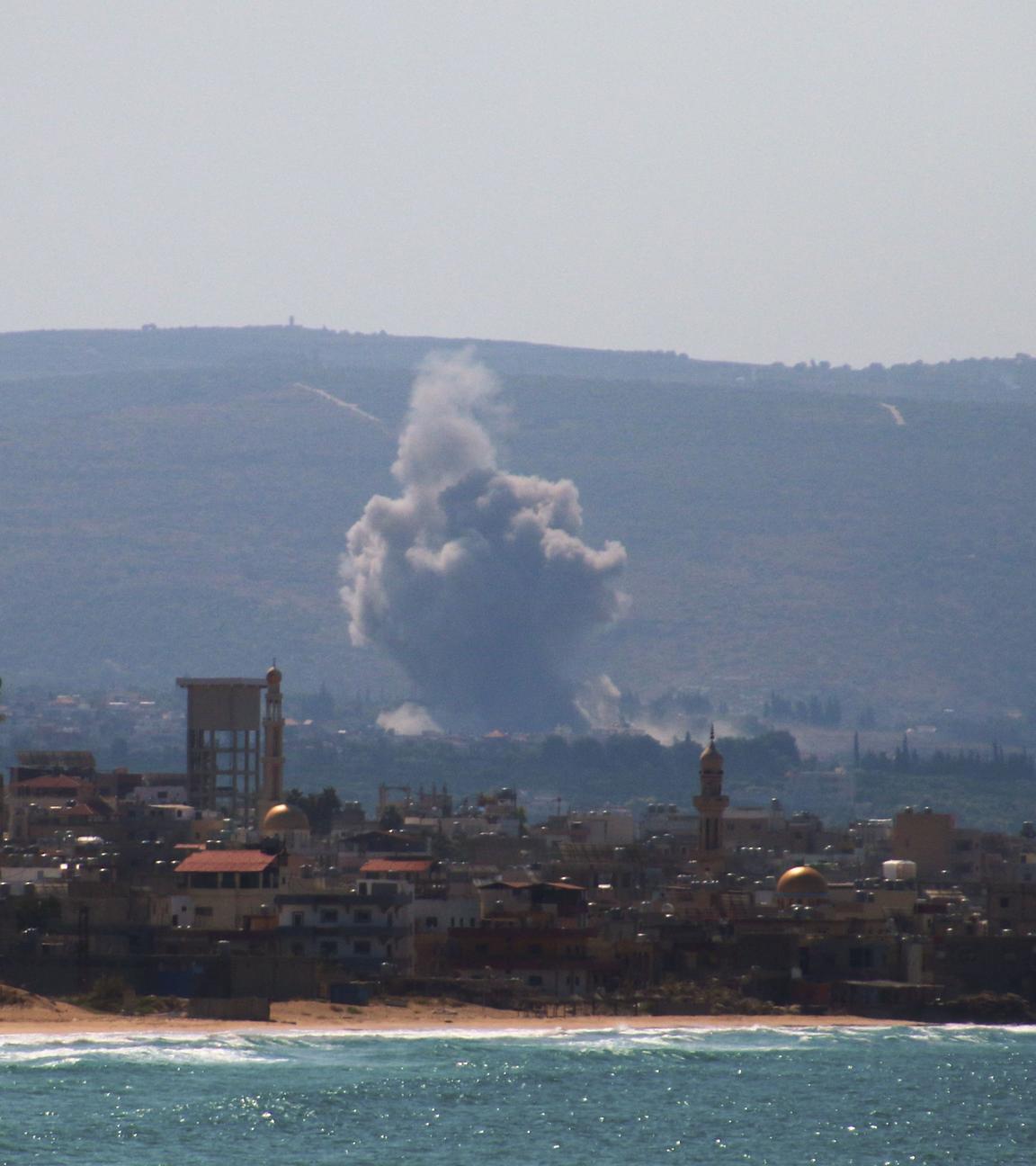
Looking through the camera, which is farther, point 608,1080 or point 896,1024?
point 896,1024

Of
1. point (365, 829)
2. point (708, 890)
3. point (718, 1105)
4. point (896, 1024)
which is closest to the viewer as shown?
point (718, 1105)

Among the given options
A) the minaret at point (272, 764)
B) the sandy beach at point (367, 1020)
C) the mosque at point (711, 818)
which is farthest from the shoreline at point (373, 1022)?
the minaret at point (272, 764)

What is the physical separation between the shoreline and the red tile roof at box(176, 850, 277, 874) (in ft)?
24.2

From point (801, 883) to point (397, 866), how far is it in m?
12.0

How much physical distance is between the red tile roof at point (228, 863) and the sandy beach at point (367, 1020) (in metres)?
7.29

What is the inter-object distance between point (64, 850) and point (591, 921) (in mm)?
26829

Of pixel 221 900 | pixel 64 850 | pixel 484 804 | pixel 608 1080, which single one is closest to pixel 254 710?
pixel 484 804

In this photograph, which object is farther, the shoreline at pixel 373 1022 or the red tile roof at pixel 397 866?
the red tile roof at pixel 397 866

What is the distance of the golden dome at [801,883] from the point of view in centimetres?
10512

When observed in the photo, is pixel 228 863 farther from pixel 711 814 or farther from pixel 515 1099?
pixel 711 814

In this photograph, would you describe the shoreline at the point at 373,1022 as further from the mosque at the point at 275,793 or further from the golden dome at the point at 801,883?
the mosque at the point at 275,793

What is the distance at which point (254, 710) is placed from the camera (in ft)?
499

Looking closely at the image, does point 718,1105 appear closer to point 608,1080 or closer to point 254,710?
point 608,1080

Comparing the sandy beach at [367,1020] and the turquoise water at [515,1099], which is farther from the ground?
the sandy beach at [367,1020]
